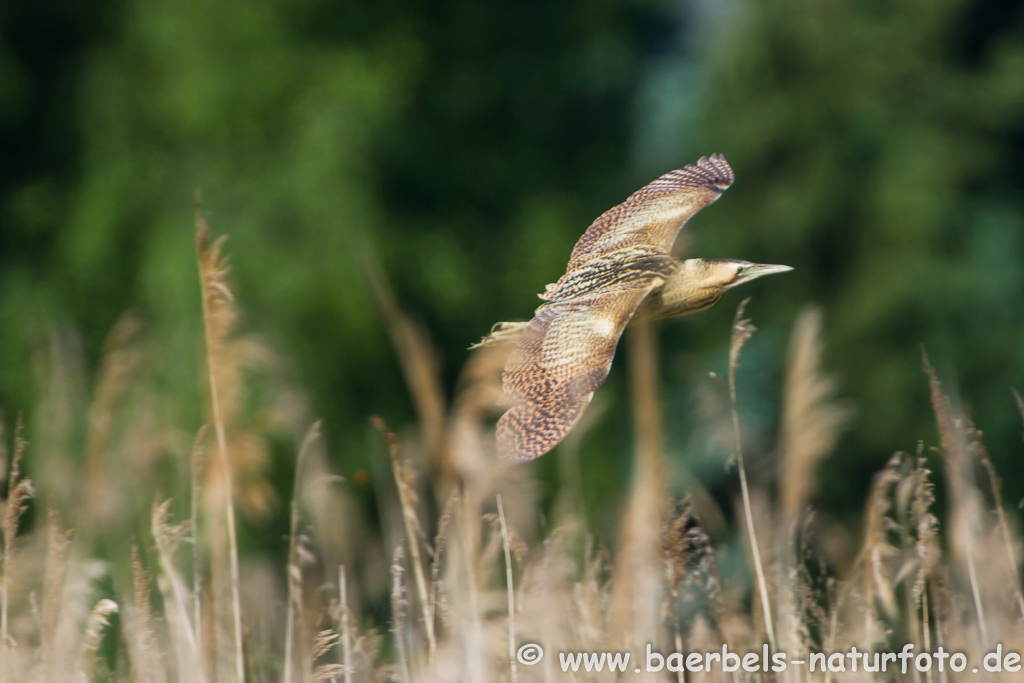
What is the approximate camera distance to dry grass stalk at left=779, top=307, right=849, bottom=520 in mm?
2775

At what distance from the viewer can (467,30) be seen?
750cm

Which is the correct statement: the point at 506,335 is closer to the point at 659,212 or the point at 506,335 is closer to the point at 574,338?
the point at 574,338

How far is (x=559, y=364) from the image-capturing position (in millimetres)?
3199

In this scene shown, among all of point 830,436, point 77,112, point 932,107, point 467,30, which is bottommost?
point 830,436

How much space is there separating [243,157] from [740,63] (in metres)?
7.30

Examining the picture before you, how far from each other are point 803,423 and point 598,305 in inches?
28.7

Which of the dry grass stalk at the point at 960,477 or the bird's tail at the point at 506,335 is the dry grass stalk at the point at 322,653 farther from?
the dry grass stalk at the point at 960,477

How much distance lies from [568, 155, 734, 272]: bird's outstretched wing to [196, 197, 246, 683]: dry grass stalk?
6.19 feet

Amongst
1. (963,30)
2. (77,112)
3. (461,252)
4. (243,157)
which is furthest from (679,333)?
(963,30)

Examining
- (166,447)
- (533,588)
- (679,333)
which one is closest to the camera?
(533,588)

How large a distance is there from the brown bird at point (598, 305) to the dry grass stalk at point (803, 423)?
48 cm

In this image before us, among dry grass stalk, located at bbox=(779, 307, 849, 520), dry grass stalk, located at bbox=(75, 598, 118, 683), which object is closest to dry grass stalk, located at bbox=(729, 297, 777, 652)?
dry grass stalk, located at bbox=(779, 307, 849, 520)

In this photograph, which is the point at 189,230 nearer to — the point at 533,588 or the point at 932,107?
the point at 533,588

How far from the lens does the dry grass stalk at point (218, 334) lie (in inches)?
100
